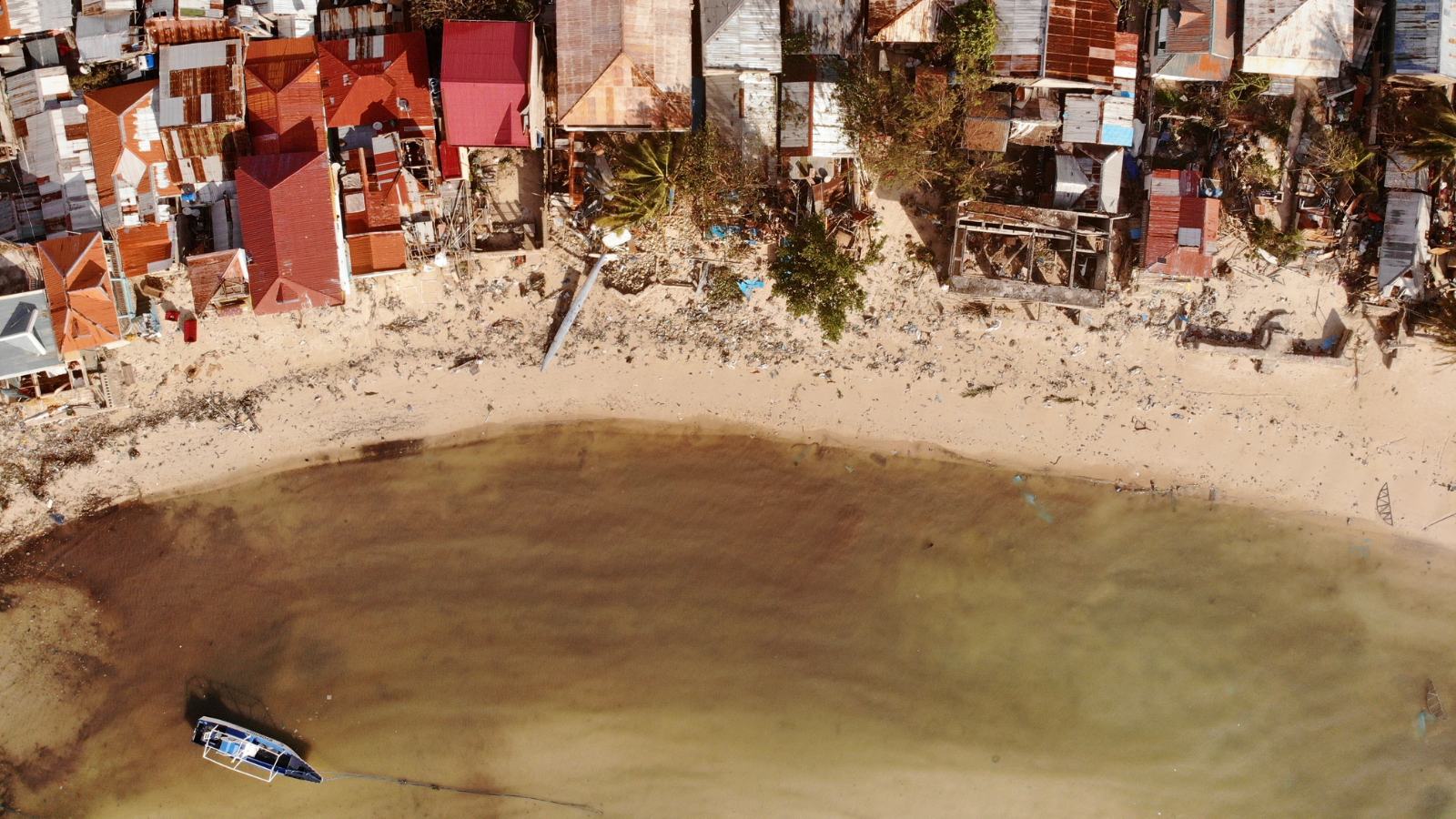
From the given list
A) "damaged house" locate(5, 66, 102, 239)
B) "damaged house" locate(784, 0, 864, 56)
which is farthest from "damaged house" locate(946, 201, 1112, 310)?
"damaged house" locate(5, 66, 102, 239)

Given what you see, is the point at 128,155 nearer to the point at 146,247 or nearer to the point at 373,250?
the point at 146,247

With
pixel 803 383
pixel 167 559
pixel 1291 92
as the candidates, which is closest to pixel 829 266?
pixel 803 383

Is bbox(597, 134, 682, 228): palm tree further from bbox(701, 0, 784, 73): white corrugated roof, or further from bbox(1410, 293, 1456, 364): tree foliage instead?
bbox(1410, 293, 1456, 364): tree foliage

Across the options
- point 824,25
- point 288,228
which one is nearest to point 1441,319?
point 824,25

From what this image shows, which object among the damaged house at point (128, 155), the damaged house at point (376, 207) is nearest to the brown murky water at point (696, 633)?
the damaged house at point (376, 207)

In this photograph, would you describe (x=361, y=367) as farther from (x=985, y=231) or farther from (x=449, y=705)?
(x=985, y=231)

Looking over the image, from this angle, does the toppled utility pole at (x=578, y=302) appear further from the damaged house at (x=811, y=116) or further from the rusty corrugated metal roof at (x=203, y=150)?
the rusty corrugated metal roof at (x=203, y=150)
